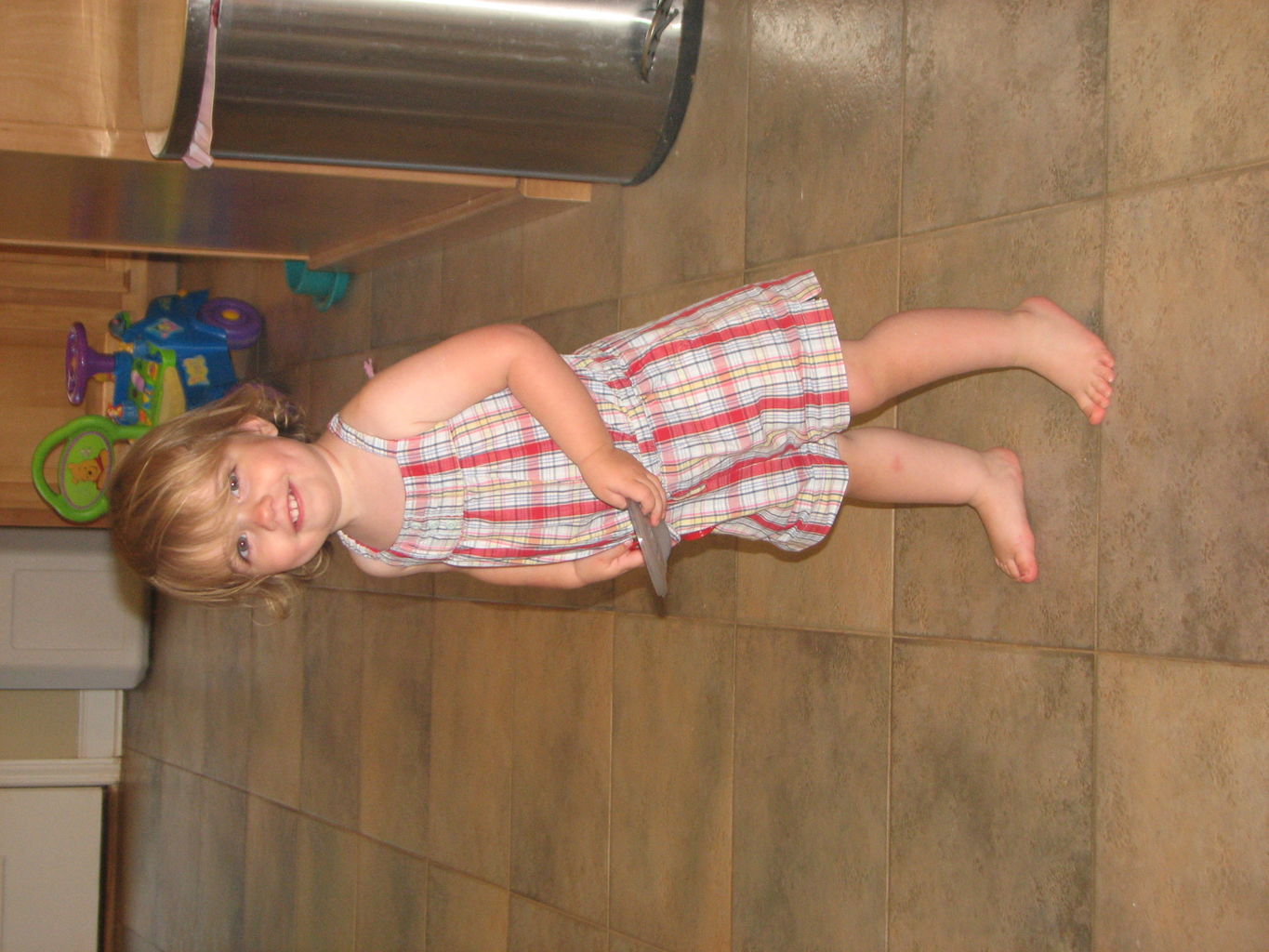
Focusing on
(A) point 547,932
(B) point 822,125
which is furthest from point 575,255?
(A) point 547,932

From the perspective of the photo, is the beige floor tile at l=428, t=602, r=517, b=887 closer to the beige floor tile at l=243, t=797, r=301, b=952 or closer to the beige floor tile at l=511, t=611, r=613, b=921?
the beige floor tile at l=511, t=611, r=613, b=921

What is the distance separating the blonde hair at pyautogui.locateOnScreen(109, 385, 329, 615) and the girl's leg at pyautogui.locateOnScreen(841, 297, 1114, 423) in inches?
31.3

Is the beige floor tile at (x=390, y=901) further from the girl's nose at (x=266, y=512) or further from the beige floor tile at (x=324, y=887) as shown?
the girl's nose at (x=266, y=512)

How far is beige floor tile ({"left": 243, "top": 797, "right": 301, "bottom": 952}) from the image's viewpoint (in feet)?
11.2

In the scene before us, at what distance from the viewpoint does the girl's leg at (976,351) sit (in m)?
1.49

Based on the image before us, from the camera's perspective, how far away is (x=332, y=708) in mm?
3273

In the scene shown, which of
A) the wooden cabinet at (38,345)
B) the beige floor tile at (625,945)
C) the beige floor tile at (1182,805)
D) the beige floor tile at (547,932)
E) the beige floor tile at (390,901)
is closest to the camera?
the beige floor tile at (1182,805)

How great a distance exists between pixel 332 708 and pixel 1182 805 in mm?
2389

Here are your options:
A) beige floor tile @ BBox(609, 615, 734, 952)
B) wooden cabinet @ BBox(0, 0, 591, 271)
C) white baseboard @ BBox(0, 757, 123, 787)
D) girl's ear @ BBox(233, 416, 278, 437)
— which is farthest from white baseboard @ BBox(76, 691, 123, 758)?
girl's ear @ BBox(233, 416, 278, 437)

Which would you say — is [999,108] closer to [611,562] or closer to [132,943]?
[611,562]

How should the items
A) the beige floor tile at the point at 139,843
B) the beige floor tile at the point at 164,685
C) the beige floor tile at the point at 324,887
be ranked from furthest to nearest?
the beige floor tile at the point at 139,843, the beige floor tile at the point at 164,685, the beige floor tile at the point at 324,887

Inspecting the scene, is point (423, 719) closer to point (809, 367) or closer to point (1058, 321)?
point (809, 367)

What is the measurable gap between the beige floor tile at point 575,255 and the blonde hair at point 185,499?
2.81 feet

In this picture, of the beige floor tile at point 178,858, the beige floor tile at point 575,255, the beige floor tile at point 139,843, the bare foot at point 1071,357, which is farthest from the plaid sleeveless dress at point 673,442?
the beige floor tile at point 139,843
